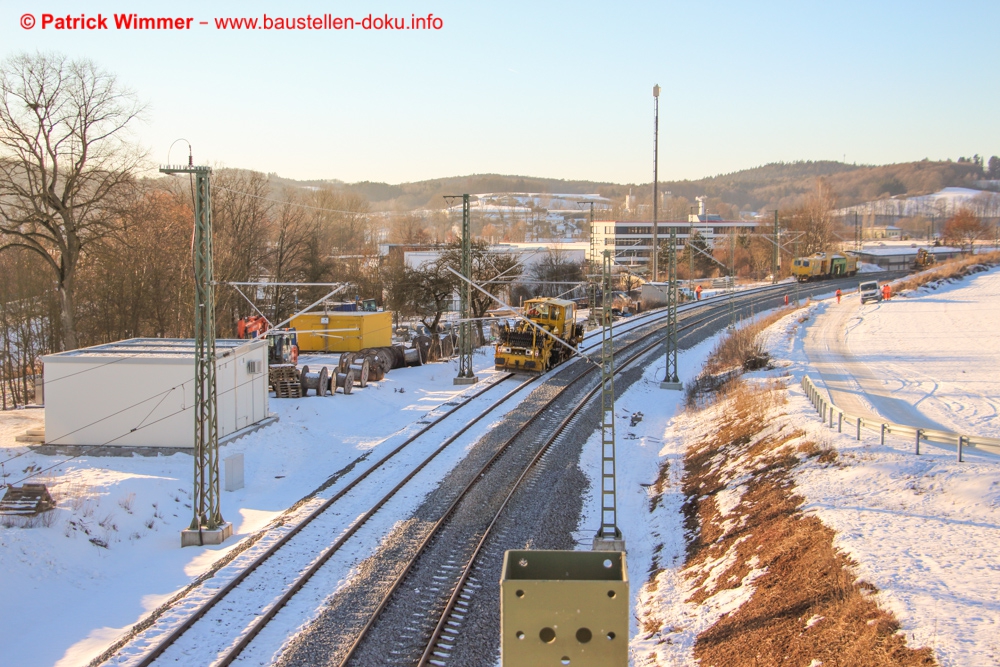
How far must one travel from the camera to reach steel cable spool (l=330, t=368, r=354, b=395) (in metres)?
29.9

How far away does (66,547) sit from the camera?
14625mm

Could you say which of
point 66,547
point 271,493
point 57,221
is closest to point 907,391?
point 271,493

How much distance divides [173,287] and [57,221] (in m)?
7.93

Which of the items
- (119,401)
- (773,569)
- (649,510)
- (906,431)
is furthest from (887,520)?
(119,401)

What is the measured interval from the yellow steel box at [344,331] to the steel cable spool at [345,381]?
23.0 feet

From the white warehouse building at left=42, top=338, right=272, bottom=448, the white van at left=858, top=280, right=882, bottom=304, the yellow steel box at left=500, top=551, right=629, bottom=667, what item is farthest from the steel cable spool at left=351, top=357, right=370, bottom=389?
the white van at left=858, top=280, right=882, bottom=304

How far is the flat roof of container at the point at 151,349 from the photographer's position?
21.6 metres

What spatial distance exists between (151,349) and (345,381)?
830 centimetres

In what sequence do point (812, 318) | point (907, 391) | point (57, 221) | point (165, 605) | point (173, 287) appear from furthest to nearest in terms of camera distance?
point (812, 318) < point (173, 287) < point (57, 221) < point (907, 391) < point (165, 605)

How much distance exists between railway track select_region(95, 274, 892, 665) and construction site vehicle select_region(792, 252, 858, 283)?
57.4 m

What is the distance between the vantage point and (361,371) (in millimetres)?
32094

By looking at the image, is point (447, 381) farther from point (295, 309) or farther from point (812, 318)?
point (812, 318)

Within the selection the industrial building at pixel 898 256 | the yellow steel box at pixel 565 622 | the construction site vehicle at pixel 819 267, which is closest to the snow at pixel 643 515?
the yellow steel box at pixel 565 622

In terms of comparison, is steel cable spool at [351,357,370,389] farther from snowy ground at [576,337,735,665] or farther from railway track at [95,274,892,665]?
snowy ground at [576,337,735,665]
